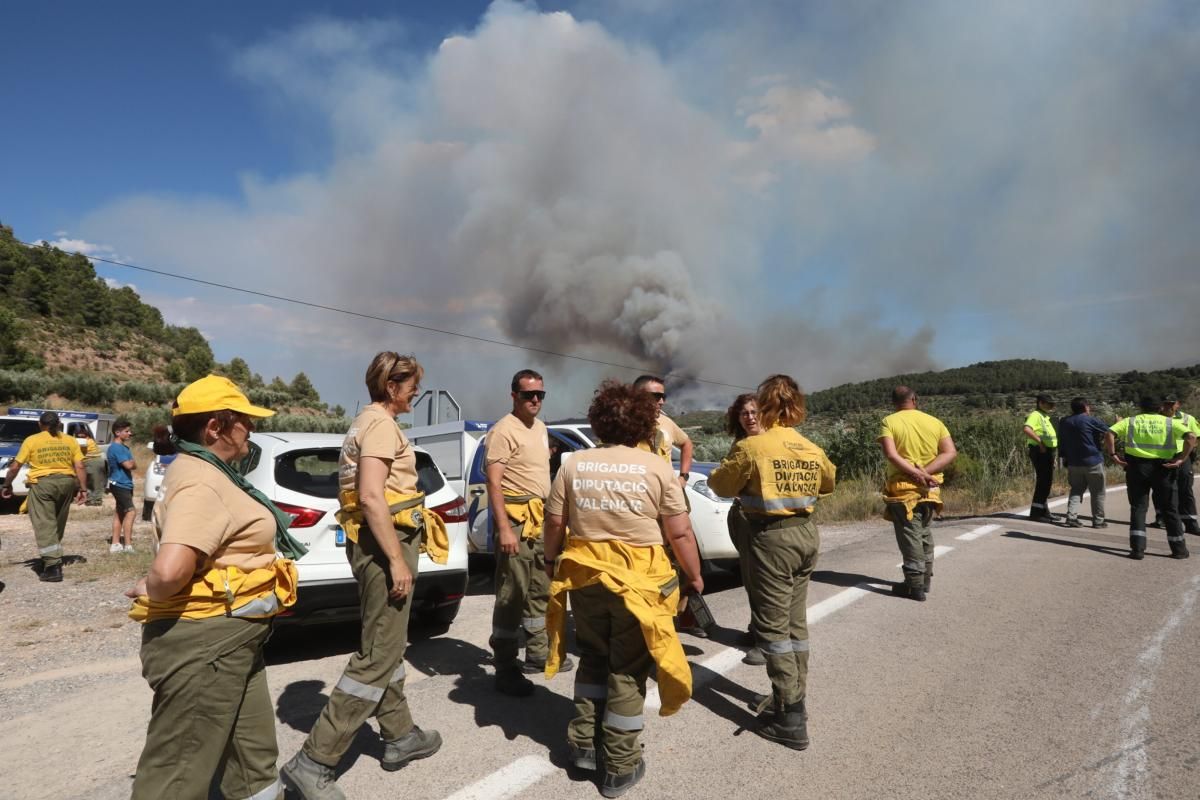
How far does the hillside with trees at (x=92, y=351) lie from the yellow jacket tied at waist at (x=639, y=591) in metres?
28.1

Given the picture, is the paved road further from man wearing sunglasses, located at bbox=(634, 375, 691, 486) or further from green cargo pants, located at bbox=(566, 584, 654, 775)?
man wearing sunglasses, located at bbox=(634, 375, 691, 486)

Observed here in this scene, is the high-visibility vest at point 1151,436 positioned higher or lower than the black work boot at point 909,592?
higher

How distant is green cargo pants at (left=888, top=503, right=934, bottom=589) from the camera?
16.6ft

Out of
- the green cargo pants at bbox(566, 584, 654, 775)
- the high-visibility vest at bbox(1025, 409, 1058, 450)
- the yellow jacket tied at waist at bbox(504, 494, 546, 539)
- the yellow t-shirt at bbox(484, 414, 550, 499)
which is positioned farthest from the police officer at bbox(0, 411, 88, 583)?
the high-visibility vest at bbox(1025, 409, 1058, 450)

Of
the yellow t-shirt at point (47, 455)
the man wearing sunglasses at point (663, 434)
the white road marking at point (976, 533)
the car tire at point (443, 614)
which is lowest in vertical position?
the car tire at point (443, 614)

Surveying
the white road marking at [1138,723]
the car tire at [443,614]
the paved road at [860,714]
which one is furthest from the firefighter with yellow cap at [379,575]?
the white road marking at [1138,723]

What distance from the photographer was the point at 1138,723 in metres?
3.01

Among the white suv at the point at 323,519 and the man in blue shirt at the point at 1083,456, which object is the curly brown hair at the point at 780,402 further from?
Answer: the man in blue shirt at the point at 1083,456

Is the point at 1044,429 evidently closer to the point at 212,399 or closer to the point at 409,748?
the point at 409,748

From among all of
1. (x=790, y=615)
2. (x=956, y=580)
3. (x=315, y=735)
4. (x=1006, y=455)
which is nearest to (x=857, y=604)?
(x=956, y=580)

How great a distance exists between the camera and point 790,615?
10.2 ft

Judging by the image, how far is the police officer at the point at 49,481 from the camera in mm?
6734

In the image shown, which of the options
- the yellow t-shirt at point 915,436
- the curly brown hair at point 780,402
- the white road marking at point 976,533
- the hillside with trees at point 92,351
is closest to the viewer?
the curly brown hair at point 780,402

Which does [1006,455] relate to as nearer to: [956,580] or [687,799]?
[956,580]
